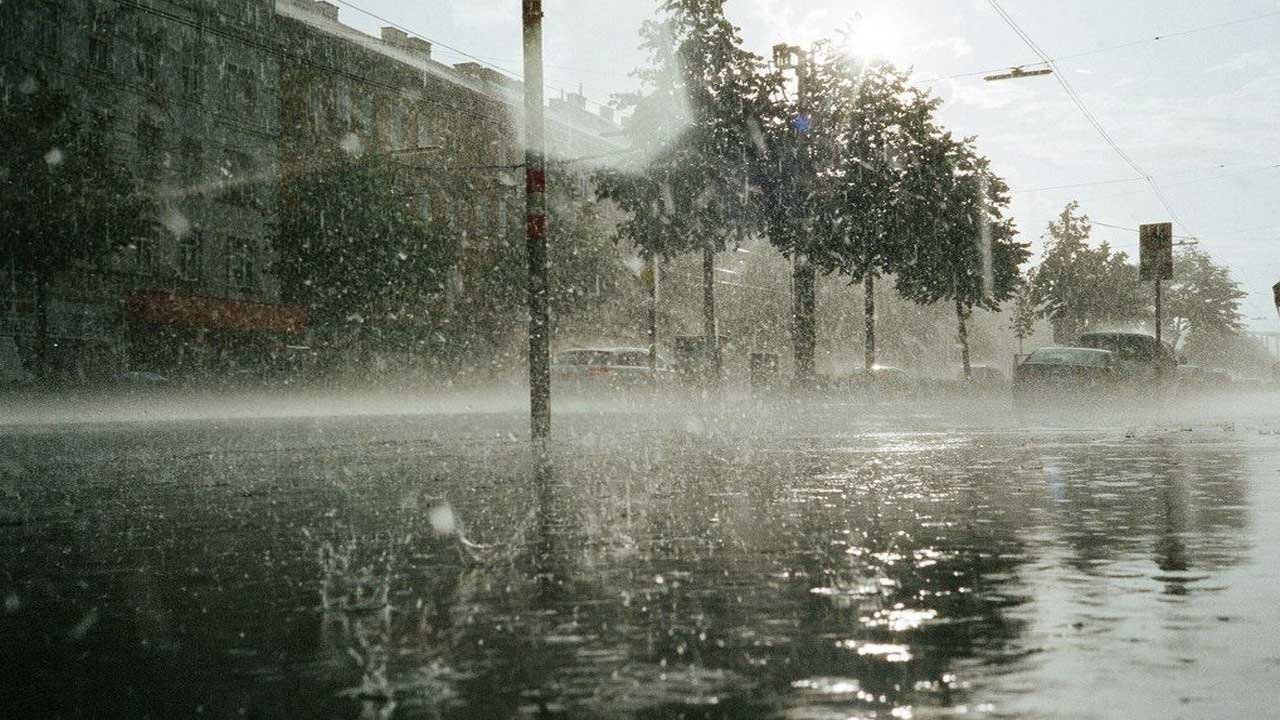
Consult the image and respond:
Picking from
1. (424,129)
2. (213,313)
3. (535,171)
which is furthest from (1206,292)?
(535,171)

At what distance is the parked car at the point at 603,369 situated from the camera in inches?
1294

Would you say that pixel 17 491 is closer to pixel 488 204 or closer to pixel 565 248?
pixel 565 248

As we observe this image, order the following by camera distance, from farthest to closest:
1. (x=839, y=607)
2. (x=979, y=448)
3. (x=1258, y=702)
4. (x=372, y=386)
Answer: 1. (x=372, y=386)
2. (x=979, y=448)
3. (x=839, y=607)
4. (x=1258, y=702)

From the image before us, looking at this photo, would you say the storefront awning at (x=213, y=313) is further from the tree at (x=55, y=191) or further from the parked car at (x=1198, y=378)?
the parked car at (x=1198, y=378)

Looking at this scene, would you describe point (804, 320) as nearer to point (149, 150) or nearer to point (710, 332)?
point (710, 332)

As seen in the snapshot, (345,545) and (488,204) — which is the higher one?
(488,204)

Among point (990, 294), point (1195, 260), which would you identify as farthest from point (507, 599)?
point (1195, 260)

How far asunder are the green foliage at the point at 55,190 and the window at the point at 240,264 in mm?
10040

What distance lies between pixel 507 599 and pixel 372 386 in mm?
36201

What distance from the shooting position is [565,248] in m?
50.1

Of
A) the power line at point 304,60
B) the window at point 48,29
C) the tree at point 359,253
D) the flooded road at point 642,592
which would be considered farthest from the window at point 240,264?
the flooded road at point 642,592

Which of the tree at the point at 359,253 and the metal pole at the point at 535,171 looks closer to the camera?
the metal pole at the point at 535,171

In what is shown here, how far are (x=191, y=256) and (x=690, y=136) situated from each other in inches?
695

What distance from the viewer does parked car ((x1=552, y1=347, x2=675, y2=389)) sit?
3288 centimetres
